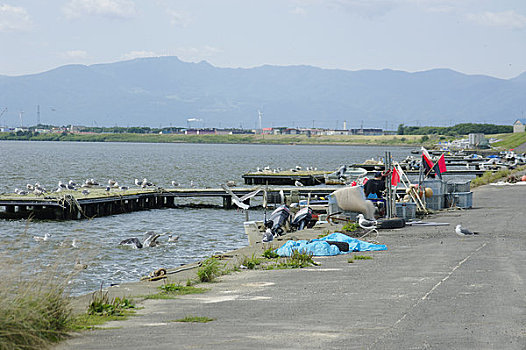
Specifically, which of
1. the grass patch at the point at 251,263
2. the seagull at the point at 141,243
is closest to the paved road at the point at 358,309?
the grass patch at the point at 251,263

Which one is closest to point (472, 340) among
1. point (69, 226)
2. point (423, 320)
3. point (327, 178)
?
point (423, 320)

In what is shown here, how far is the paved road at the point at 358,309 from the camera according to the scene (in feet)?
28.4

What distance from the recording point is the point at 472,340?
8.76 m

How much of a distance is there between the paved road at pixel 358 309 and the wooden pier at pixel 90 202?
58.5ft

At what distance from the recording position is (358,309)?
10.7 m

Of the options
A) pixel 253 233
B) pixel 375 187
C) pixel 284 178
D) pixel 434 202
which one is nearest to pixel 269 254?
pixel 253 233

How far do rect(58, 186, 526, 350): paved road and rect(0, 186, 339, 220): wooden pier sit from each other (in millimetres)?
17832

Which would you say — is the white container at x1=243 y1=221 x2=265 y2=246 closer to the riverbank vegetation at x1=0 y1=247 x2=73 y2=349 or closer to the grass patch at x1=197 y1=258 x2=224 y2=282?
the grass patch at x1=197 y1=258 x2=224 y2=282

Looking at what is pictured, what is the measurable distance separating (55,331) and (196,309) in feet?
10.1

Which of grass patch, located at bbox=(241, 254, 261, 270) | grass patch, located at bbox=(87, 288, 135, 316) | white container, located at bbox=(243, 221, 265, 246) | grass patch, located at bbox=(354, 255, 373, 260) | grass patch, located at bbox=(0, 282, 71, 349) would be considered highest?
grass patch, located at bbox=(0, 282, 71, 349)

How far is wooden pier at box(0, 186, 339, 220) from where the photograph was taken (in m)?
32.4

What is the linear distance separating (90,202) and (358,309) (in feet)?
82.1

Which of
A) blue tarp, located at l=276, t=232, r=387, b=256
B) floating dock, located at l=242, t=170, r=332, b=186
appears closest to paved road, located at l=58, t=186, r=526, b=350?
blue tarp, located at l=276, t=232, r=387, b=256

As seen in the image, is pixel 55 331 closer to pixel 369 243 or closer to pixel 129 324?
pixel 129 324
